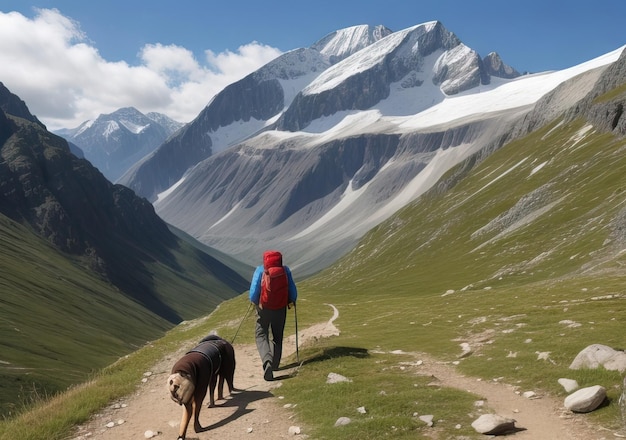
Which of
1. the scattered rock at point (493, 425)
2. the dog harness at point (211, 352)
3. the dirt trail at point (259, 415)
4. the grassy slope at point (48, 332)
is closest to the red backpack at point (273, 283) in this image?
the dirt trail at point (259, 415)

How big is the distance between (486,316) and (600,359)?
1515 centimetres

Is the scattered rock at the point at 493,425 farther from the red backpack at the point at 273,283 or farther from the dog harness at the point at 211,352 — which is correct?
the red backpack at the point at 273,283

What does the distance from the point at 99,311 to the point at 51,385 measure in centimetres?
10046

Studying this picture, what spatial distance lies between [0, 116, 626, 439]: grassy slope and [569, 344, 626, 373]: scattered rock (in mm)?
598

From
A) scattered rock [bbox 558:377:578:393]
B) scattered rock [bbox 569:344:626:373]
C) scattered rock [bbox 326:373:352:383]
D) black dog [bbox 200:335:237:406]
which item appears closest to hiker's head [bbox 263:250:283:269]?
black dog [bbox 200:335:237:406]

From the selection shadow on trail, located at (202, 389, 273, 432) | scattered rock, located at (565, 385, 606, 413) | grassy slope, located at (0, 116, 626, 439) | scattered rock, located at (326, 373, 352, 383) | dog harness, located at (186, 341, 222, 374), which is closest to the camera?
scattered rock, located at (565, 385, 606, 413)

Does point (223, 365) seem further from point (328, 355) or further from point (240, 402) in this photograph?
point (328, 355)

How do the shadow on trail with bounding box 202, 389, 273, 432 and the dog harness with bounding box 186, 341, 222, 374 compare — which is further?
the dog harness with bounding box 186, 341, 222, 374

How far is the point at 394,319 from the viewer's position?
127 feet

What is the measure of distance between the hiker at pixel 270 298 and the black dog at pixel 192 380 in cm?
382

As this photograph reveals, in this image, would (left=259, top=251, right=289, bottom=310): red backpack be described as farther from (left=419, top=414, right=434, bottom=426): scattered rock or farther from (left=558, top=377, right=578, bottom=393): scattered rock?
(left=558, top=377, right=578, bottom=393): scattered rock

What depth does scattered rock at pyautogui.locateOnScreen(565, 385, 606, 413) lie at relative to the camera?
13.7m

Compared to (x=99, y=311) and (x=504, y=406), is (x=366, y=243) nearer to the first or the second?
(x=99, y=311)

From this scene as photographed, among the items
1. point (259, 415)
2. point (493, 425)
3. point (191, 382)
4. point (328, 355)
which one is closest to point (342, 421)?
point (259, 415)
